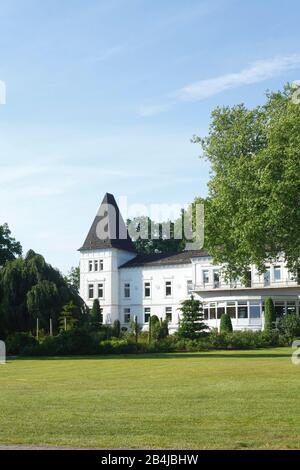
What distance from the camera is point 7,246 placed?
75812 millimetres

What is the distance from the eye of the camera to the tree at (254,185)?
33.2 metres

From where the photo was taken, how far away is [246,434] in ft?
31.7

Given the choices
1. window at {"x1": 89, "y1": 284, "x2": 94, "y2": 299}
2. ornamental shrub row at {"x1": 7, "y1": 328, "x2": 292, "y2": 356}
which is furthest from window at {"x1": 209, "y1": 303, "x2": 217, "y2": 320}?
ornamental shrub row at {"x1": 7, "y1": 328, "x2": 292, "y2": 356}

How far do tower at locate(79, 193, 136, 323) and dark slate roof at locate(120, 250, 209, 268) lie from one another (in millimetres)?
1562

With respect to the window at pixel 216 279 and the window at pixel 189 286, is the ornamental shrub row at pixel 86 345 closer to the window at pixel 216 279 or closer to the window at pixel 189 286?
the window at pixel 216 279

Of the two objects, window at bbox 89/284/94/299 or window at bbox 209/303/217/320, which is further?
window at bbox 89/284/94/299

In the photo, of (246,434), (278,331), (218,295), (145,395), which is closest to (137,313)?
(218,295)

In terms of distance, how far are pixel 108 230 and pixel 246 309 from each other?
21101 mm

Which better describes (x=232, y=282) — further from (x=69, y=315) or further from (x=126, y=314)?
(x=69, y=315)

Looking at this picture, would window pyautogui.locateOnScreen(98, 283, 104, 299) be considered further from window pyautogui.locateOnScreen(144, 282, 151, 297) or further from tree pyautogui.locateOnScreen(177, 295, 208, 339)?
tree pyautogui.locateOnScreen(177, 295, 208, 339)

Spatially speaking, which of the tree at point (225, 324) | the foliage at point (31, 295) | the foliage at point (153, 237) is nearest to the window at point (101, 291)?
the foliage at point (153, 237)

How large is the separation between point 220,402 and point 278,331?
124 ft

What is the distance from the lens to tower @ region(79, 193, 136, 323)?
258ft
